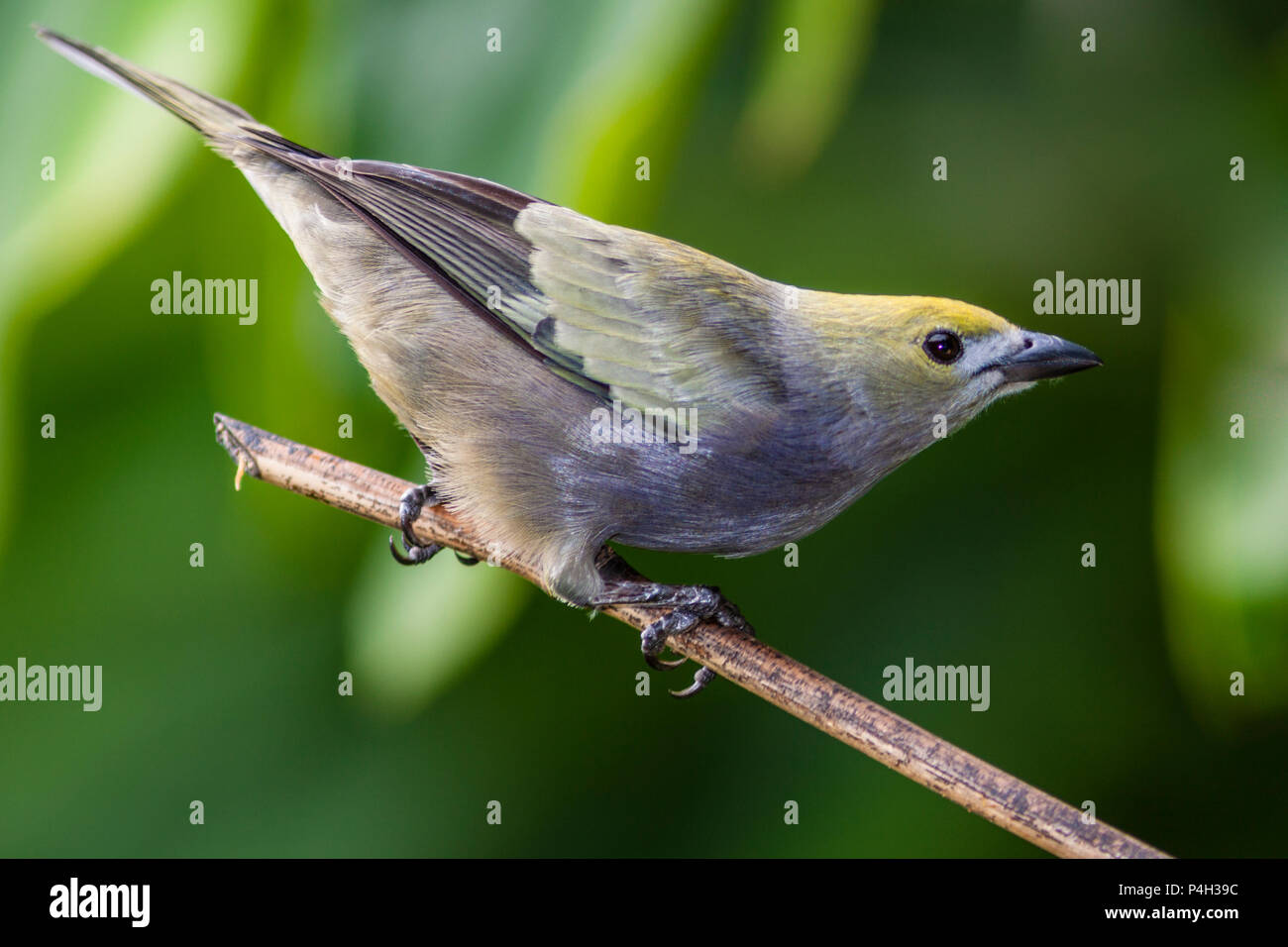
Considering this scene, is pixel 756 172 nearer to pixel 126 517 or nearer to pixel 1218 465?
pixel 1218 465

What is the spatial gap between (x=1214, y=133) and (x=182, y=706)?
11.6 ft

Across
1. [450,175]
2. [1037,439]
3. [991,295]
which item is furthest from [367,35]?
[1037,439]

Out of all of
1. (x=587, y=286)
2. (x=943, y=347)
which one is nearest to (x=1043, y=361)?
(x=943, y=347)

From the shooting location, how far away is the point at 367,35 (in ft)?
10.5

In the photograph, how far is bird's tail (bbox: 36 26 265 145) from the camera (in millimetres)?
2760

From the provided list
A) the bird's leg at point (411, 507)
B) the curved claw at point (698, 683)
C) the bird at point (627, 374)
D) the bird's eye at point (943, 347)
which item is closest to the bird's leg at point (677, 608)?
the bird at point (627, 374)

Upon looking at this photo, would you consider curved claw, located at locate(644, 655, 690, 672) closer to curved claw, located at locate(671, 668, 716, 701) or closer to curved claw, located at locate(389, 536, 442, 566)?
curved claw, located at locate(671, 668, 716, 701)

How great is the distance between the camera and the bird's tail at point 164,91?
9.05ft

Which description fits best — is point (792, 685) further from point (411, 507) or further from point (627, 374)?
point (411, 507)

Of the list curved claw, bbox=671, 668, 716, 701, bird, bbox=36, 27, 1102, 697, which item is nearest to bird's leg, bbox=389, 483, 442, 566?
bird, bbox=36, 27, 1102, 697

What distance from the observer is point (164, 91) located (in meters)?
2.99

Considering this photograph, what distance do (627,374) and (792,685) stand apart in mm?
789

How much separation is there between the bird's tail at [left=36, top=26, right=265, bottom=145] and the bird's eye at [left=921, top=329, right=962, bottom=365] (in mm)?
1693

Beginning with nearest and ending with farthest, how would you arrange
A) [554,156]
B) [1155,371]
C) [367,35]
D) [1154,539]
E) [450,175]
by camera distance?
[554,156] → [450,175] → [367,35] → [1154,539] → [1155,371]
